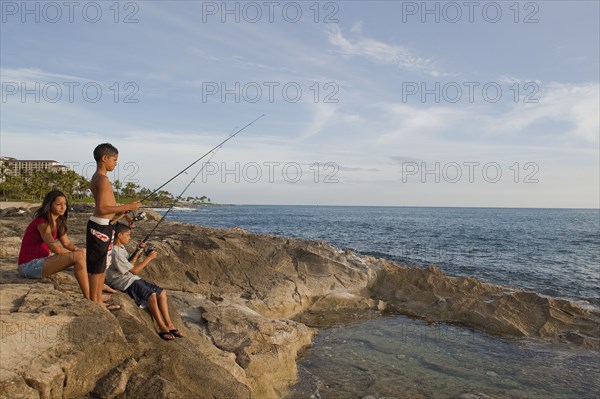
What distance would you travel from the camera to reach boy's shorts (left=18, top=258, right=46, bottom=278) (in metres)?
5.85

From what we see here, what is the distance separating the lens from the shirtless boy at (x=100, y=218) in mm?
5367

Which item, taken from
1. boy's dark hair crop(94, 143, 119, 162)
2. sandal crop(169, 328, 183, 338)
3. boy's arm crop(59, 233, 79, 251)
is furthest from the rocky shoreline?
boy's dark hair crop(94, 143, 119, 162)

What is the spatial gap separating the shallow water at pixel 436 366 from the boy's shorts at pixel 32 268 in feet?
14.3

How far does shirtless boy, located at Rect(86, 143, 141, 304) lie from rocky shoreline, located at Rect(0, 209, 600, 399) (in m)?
0.40

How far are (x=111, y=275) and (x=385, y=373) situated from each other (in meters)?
5.14

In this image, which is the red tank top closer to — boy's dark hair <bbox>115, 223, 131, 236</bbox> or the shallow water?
boy's dark hair <bbox>115, 223, 131, 236</bbox>

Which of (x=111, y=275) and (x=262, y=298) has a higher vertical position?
(x=111, y=275)

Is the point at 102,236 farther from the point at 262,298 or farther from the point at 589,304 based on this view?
the point at 589,304

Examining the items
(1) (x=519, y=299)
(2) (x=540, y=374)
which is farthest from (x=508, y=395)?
(1) (x=519, y=299)

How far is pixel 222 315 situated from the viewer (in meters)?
8.09

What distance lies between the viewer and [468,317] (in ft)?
36.6

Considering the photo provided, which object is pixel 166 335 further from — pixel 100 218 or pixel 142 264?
pixel 100 218

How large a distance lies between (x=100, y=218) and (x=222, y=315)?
11.7 ft

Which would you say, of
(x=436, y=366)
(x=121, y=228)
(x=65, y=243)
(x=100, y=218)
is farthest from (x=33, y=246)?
(x=436, y=366)
